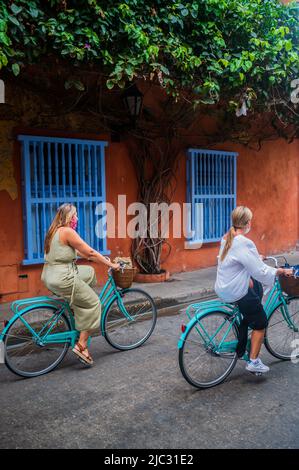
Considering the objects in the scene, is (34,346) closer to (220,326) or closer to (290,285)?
(220,326)

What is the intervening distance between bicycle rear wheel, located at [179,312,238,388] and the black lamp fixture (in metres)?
4.68

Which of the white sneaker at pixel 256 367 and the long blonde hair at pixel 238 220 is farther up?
the long blonde hair at pixel 238 220

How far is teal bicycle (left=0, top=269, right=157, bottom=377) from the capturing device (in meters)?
4.31

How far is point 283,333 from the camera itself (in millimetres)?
4574

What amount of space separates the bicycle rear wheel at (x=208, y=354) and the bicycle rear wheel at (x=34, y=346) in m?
1.38

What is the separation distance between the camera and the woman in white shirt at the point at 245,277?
385 cm

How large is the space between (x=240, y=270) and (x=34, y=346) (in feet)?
7.17

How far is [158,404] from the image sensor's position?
3.74 metres

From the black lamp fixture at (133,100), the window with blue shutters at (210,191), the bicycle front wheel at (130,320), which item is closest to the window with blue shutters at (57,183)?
the black lamp fixture at (133,100)

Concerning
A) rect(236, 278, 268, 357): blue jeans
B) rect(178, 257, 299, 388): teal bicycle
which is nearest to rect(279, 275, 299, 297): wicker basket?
rect(178, 257, 299, 388): teal bicycle

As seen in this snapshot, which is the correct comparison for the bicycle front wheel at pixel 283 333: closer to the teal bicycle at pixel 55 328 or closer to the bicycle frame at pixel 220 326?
the bicycle frame at pixel 220 326

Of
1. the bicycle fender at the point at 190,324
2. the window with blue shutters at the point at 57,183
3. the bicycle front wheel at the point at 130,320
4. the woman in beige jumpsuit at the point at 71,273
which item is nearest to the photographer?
the bicycle fender at the point at 190,324

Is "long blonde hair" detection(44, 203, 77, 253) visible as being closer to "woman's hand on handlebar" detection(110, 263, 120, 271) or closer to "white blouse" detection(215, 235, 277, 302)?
"woman's hand on handlebar" detection(110, 263, 120, 271)

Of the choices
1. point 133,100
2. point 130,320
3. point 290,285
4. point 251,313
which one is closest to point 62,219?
point 130,320
